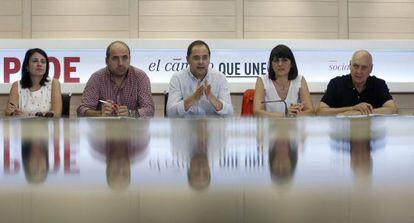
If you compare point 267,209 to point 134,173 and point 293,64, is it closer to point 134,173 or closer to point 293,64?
point 134,173

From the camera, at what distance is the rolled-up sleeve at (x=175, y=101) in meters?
2.51

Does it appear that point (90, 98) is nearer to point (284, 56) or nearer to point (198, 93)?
point (198, 93)

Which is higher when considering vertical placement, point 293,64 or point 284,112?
point 293,64

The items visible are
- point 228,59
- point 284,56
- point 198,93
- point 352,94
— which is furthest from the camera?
point 228,59

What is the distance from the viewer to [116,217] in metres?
0.08

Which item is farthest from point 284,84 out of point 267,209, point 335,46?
point 267,209

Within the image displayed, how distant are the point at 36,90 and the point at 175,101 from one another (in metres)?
0.84

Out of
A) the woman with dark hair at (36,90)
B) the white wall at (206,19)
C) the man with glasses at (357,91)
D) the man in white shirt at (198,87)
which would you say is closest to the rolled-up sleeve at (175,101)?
the man in white shirt at (198,87)

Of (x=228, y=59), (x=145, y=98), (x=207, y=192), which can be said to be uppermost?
(x=228, y=59)

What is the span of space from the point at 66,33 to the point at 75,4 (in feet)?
1.00

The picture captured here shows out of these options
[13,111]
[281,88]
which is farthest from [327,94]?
[13,111]

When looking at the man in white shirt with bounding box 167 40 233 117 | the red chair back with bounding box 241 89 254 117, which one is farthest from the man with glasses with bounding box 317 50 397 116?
the man in white shirt with bounding box 167 40 233 117

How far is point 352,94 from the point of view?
2602 millimetres

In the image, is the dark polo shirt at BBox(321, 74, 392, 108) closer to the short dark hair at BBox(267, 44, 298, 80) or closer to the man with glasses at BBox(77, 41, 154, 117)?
the short dark hair at BBox(267, 44, 298, 80)
